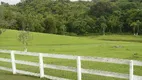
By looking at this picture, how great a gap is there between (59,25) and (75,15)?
18.9 meters

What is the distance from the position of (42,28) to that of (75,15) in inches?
1087

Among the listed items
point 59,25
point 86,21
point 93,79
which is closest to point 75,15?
point 86,21

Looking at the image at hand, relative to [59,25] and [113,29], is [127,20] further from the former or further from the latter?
[59,25]

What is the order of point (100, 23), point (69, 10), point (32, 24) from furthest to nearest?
point (69, 10) < point (100, 23) < point (32, 24)

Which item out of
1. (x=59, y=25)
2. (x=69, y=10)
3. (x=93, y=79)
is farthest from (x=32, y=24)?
(x=93, y=79)

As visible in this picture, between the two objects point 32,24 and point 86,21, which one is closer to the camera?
point 32,24

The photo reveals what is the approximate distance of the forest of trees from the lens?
4343 inches

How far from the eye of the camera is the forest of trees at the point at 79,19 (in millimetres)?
110312

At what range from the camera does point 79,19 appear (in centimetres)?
12444

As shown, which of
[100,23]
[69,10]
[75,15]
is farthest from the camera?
[69,10]

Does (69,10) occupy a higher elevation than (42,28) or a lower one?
higher

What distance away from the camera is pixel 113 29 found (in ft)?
420

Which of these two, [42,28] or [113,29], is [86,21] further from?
[42,28]

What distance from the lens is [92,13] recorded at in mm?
139000
